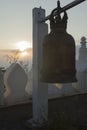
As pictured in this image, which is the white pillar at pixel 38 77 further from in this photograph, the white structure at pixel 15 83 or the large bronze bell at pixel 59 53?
the large bronze bell at pixel 59 53

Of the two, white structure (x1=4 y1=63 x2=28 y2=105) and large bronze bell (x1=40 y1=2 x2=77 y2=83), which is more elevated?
large bronze bell (x1=40 y1=2 x2=77 y2=83)

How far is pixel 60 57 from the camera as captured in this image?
9.27ft

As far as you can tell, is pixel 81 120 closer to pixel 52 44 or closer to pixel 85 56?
pixel 52 44

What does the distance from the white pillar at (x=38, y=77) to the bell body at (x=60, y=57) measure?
2376mm

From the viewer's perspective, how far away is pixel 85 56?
36.6ft

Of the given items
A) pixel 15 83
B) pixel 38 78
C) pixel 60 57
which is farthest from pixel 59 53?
pixel 15 83

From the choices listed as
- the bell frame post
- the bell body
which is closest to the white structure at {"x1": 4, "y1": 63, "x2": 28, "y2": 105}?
the bell frame post

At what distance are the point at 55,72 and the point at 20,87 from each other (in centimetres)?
467

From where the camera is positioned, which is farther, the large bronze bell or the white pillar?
the white pillar

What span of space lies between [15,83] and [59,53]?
459cm

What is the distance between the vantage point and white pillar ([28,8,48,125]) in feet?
17.4

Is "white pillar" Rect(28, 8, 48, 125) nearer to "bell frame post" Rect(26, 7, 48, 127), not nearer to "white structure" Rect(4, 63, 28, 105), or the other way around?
"bell frame post" Rect(26, 7, 48, 127)

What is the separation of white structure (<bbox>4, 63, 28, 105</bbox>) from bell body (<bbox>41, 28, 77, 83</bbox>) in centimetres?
436

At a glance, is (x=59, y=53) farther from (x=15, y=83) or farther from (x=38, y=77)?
(x=15, y=83)
